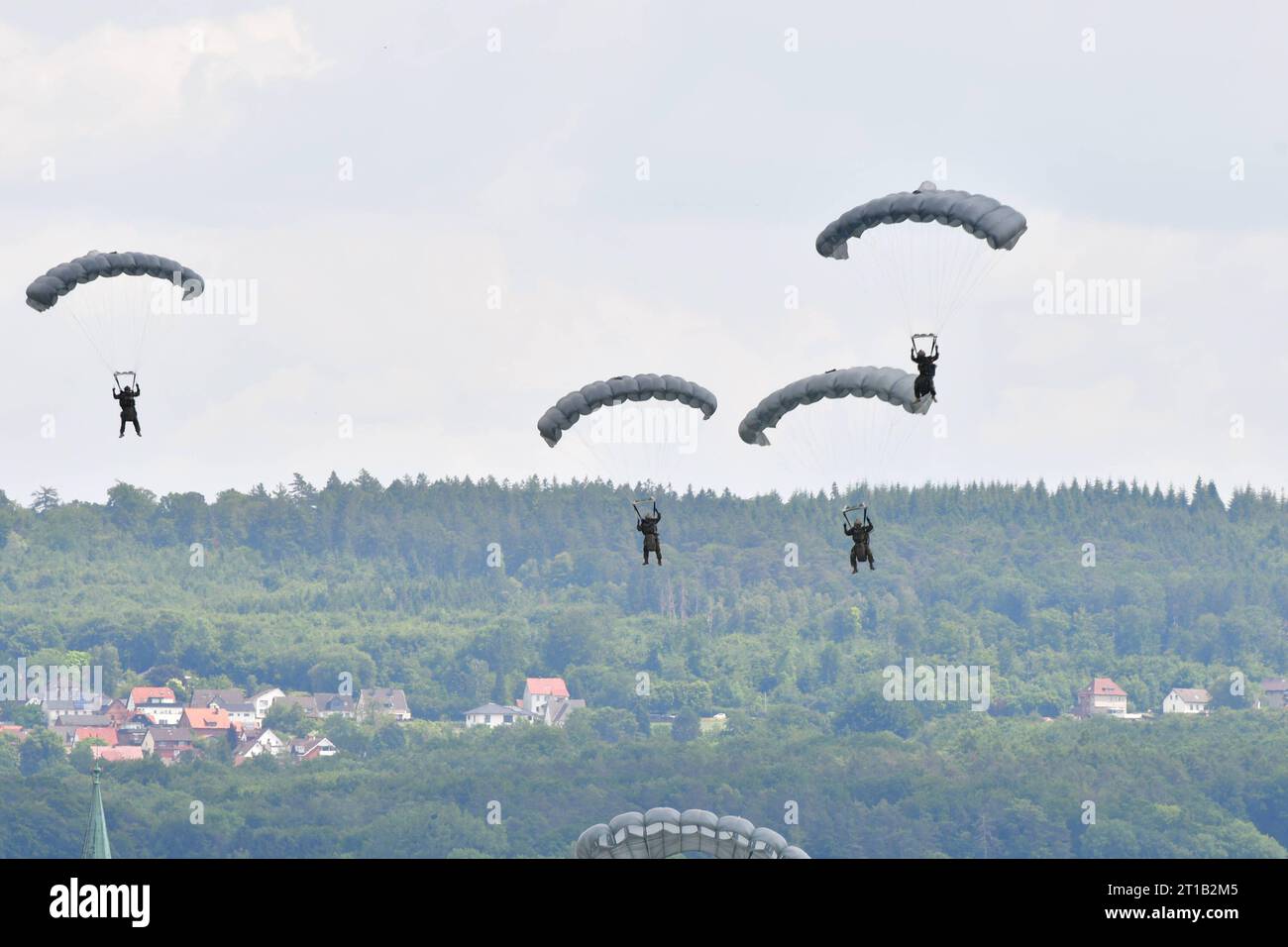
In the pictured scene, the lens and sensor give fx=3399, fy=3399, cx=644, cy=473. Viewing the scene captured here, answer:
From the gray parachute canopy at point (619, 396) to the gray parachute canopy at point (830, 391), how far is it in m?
1.37

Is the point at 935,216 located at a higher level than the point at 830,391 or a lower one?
higher

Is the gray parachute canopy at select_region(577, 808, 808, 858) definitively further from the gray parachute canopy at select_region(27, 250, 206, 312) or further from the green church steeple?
the green church steeple

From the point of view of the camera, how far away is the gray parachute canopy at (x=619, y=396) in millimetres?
76062

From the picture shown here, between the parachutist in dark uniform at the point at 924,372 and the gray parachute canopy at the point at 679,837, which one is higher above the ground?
the parachutist in dark uniform at the point at 924,372

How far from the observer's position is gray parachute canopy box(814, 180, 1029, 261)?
68812mm

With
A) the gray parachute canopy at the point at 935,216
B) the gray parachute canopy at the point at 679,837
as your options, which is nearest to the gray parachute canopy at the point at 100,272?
the gray parachute canopy at the point at 935,216

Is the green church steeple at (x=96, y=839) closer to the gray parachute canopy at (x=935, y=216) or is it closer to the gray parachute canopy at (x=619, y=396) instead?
the gray parachute canopy at (x=619, y=396)

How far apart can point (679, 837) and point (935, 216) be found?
1389cm

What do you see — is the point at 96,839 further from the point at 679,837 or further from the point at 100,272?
the point at 679,837

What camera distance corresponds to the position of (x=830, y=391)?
3014 inches

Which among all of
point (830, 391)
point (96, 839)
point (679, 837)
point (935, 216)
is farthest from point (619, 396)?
point (96, 839)
